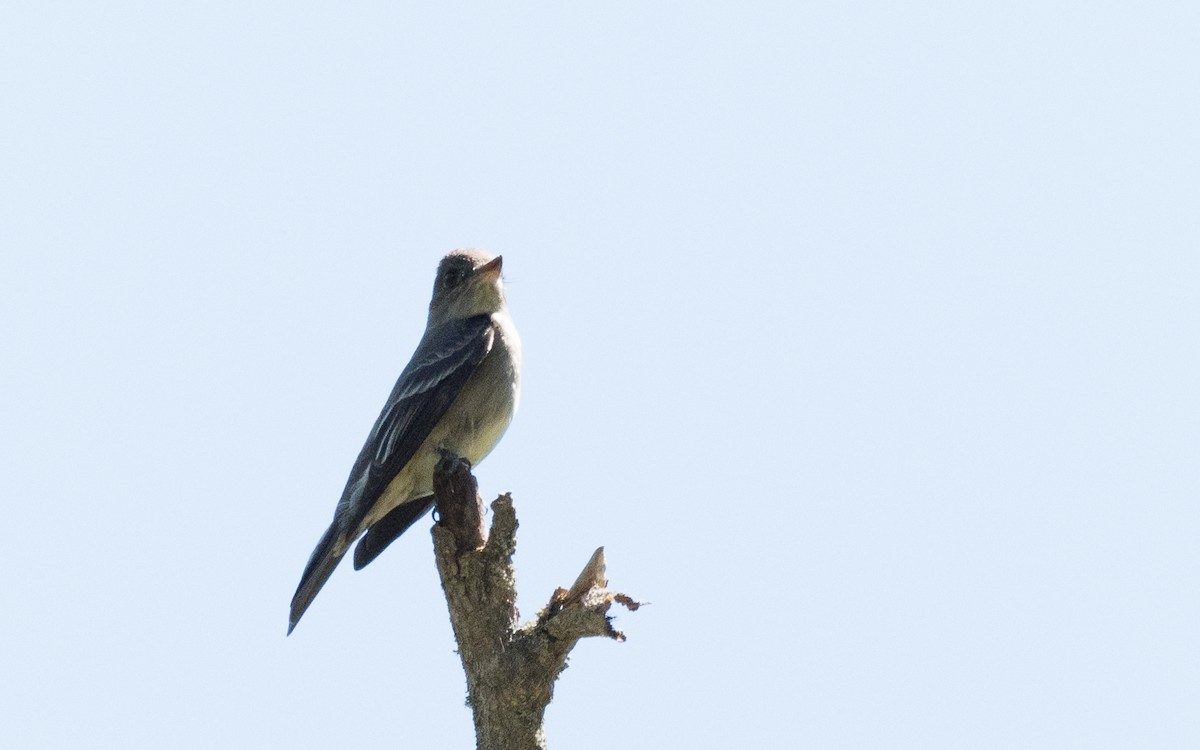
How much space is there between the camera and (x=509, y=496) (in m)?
6.51

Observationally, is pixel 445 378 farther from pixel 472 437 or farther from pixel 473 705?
pixel 473 705

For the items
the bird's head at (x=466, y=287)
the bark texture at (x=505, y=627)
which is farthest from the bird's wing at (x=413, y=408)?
the bark texture at (x=505, y=627)

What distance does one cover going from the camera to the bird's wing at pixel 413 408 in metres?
8.34

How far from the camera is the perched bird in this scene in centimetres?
829

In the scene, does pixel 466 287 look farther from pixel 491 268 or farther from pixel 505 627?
pixel 505 627

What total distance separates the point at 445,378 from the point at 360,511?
45.2 inches

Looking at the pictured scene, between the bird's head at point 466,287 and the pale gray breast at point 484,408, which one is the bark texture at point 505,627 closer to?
the pale gray breast at point 484,408

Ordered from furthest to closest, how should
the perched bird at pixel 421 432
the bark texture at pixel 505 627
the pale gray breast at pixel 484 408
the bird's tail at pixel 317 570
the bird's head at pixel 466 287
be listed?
1. the bird's head at pixel 466 287
2. the pale gray breast at pixel 484 408
3. the perched bird at pixel 421 432
4. the bird's tail at pixel 317 570
5. the bark texture at pixel 505 627

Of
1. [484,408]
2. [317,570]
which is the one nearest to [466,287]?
[484,408]

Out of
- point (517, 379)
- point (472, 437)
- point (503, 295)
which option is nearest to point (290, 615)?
point (472, 437)

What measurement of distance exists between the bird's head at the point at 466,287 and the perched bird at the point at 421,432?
374 millimetres

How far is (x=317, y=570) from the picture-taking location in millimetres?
8133

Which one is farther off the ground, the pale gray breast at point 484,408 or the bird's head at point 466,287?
the bird's head at point 466,287

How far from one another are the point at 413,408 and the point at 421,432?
0.26 m
